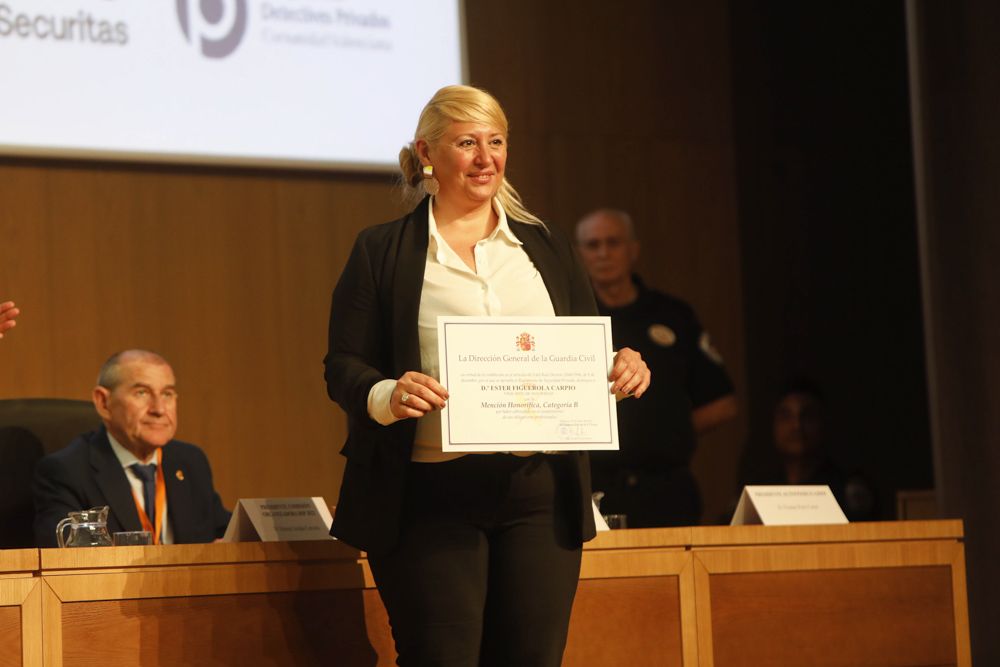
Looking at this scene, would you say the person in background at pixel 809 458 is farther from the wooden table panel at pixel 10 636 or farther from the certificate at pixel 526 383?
the wooden table panel at pixel 10 636

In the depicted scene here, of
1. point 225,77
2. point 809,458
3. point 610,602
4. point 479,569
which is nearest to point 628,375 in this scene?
point 479,569

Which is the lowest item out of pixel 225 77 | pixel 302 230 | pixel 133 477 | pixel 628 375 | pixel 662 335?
pixel 133 477

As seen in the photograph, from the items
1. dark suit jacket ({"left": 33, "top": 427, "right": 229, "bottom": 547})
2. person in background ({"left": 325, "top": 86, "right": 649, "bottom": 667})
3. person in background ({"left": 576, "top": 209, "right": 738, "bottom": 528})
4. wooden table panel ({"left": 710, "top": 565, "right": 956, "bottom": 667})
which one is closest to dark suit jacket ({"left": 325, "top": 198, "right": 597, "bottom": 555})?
person in background ({"left": 325, "top": 86, "right": 649, "bottom": 667})

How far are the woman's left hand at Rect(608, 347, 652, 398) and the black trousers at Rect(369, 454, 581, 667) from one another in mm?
209

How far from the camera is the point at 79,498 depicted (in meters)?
3.25

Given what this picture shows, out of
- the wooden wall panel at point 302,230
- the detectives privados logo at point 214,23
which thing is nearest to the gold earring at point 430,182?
the wooden wall panel at point 302,230

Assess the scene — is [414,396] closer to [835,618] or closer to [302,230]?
[835,618]

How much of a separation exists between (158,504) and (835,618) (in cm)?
163

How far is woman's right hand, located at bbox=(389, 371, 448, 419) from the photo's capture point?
207cm

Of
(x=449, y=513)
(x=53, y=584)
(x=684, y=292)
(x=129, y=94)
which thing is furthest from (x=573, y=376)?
(x=684, y=292)

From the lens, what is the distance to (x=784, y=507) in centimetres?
304

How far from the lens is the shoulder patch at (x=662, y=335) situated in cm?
418

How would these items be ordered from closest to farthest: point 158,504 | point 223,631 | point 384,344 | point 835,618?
point 384,344, point 223,631, point 835,618, point 158,504

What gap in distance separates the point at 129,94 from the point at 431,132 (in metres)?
2.48
